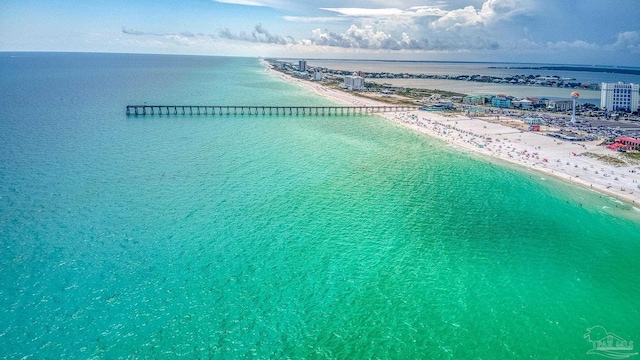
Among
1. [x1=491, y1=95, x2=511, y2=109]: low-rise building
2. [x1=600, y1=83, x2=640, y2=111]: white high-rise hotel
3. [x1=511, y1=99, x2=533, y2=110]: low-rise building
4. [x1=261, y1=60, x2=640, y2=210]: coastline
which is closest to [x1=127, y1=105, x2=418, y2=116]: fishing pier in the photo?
[x1=261, y1=60, x2=640, y2=210]: coastline

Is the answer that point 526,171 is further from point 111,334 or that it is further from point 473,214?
point 111,334

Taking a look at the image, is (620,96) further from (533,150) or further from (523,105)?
(533,150)

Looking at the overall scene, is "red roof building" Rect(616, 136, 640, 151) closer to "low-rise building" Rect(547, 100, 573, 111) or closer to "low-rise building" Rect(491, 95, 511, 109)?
"low-rise building" Rect(547, 100, 573, 111)

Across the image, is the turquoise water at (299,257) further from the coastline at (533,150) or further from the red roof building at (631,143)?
the red roof building at (631,143)

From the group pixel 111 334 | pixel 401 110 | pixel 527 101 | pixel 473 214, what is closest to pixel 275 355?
pixel 111 334

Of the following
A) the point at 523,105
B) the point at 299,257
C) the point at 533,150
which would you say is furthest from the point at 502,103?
the point at 299,257
